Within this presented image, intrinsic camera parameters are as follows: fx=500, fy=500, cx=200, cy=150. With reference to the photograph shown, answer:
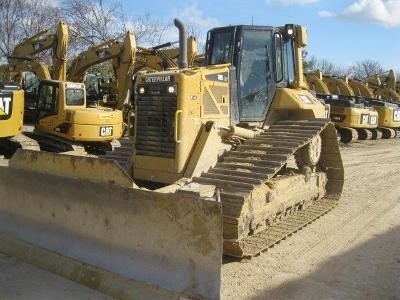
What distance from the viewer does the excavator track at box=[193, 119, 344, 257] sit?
16.8ft

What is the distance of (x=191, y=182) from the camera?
5.53 meters

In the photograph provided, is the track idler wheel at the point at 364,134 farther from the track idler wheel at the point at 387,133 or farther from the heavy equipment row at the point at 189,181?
the heavy equipment row at the point at 189,181

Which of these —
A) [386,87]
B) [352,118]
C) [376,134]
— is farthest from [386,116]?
[386,87]

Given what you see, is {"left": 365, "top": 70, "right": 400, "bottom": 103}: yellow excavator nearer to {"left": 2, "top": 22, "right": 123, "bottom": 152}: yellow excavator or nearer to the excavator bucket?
{"left": 2, "top": 22, "right": 123, "bottom": 152}: yellow excavator

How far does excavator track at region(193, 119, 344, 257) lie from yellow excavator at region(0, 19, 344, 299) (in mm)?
17

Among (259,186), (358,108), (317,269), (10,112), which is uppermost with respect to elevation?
(358,108)

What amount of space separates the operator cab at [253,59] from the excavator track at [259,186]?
45cm

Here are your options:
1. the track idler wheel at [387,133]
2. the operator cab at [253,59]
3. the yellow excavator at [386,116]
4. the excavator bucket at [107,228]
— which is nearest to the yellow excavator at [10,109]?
the operator cab at [253,59]

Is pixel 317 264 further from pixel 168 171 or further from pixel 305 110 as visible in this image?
pixel 305 110

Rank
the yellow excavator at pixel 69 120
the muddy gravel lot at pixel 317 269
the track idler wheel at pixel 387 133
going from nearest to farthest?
the muddy gravel lot at pixel 317 269 < the yellow excavator at pixel 69 120 < the track idler wheel at pixel 387 133

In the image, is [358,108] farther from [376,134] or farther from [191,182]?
[191,182]

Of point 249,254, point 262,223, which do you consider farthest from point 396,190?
point 249,254

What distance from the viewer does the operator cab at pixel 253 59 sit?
22.6 ft

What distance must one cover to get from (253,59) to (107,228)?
3.50m
